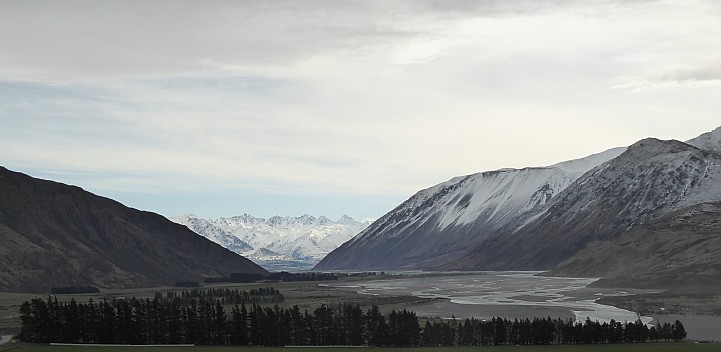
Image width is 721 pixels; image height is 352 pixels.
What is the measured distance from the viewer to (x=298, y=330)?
12925cm

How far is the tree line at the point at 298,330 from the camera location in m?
124

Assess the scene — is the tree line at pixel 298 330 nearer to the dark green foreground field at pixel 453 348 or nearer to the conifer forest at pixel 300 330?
the conifer forest at pixel 300 330

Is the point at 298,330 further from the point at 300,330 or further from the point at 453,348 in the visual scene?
the point at 453,348

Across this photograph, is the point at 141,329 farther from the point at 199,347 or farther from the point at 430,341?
the point at 430,341

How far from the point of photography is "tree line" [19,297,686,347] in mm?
123812

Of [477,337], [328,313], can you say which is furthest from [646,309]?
[328,313]

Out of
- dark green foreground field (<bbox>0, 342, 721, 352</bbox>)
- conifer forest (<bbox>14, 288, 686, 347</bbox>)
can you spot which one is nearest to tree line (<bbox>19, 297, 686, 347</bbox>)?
conifer forest (<bbox>14, 288, 686, 347</bbox>)

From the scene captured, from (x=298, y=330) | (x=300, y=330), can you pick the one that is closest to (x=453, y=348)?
(x=300, y=330)

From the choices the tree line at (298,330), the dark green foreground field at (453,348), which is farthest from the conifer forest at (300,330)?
the dark green foreground field at (453,348)

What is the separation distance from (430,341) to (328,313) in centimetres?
1709

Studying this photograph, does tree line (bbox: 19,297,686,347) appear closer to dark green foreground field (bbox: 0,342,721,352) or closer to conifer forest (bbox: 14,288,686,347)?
conifer forest (bbox: 14,288,686,347)

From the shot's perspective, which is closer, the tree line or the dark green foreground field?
the dark green foreground field

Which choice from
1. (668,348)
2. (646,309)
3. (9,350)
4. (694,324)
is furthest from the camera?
(646,309)

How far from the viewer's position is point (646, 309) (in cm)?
18350
